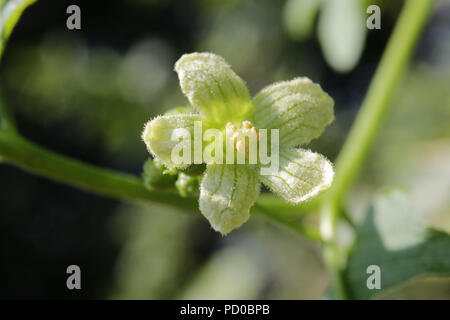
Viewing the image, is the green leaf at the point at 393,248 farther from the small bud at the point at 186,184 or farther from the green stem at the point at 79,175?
the small bud at the point at 186,184

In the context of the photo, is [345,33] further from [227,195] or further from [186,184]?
[227,195]

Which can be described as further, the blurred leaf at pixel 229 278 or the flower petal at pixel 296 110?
the blurred leaf at pixel 229 278

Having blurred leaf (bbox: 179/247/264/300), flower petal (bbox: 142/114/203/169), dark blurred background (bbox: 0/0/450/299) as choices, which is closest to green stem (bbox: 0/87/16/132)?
flower petal (bbox: 142/114/203/169)

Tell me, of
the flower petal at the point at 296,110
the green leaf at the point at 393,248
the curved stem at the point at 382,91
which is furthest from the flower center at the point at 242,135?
the curved stem at the point at 382,91

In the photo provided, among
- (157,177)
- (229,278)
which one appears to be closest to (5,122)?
(157,177)

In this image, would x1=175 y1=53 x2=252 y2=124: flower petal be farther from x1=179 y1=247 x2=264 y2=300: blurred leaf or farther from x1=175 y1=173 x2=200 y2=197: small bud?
x1=179 y1=247 x2=264 y2=300: blurred leaf

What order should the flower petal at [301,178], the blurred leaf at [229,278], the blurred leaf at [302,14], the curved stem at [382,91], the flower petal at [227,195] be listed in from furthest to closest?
1. the blurred leaf at [229,278]
2. the blurred leaf at [302,14]
3. the curved stem at [382,91]
4. the flower petal at [301,178]
5. the flower petal at [227,195]
